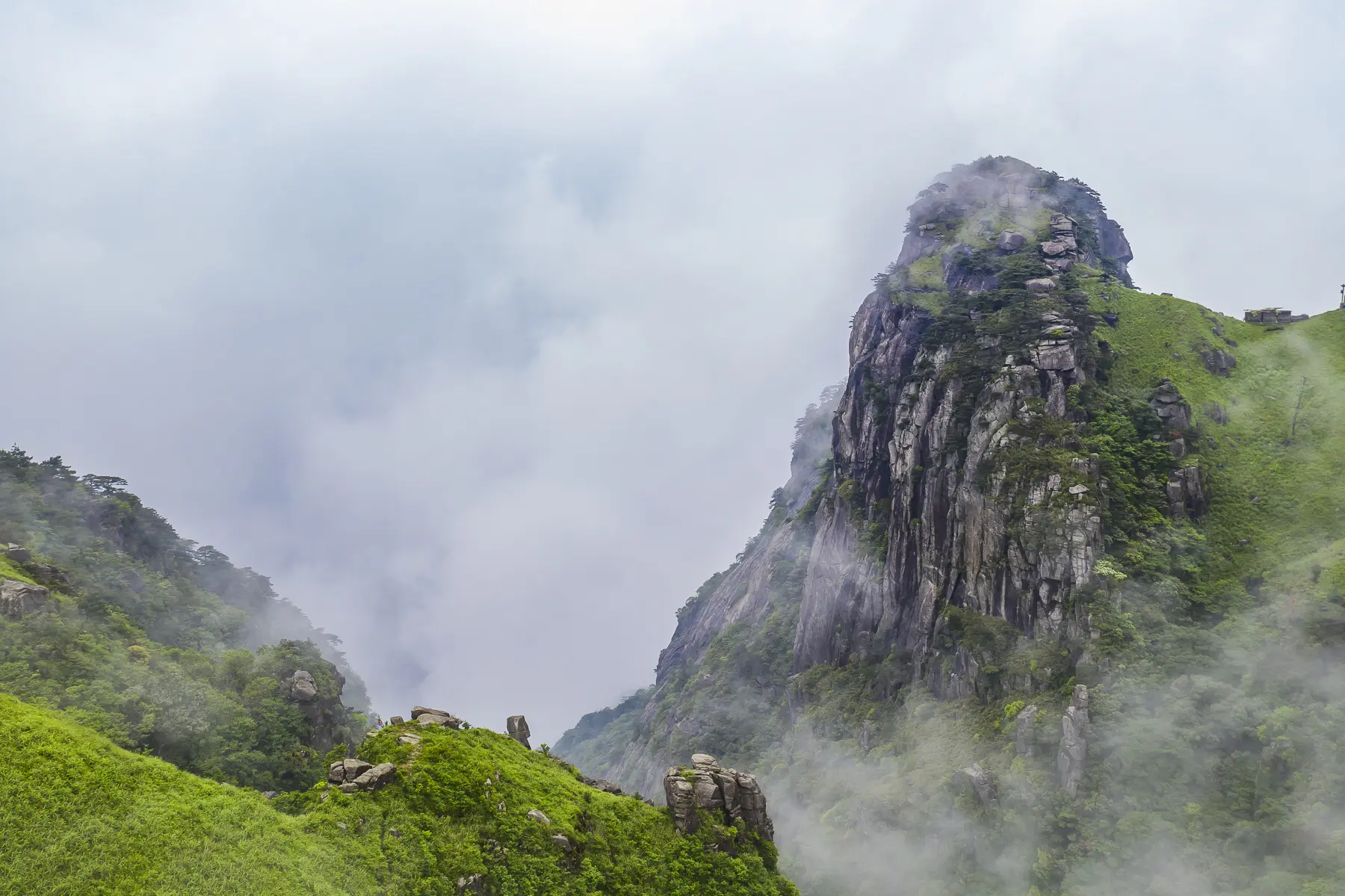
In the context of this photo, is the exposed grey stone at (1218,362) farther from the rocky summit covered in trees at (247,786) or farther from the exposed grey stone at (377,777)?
the exposed grey stone at (377,777)

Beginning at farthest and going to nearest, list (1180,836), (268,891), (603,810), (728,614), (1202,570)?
(728,614) → (1202,570) → (1180,836) → (603,810) → (268,891)

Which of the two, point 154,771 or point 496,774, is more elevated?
point 496,774

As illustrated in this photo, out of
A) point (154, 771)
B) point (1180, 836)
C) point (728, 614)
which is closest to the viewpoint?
point (154, 771)

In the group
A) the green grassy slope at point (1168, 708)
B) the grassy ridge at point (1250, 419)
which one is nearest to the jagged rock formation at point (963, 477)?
the green grassy slope at point (1168, 708)

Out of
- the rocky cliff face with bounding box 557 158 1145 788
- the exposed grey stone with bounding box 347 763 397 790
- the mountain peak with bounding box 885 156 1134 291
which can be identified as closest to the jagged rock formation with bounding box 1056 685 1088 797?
the rocky cliff face with bounding box 557 158 1145 788

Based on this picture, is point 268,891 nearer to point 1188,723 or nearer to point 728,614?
point 1188,723

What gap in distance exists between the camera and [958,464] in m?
81.9

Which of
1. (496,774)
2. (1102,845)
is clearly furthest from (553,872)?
(1102,845)

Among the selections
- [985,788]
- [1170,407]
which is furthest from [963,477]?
[985,788]

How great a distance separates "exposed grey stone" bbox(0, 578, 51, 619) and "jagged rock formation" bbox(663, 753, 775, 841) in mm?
41503

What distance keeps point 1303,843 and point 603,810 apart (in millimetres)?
40690

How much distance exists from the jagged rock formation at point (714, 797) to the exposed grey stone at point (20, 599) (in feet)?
136

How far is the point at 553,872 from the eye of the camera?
35.0m

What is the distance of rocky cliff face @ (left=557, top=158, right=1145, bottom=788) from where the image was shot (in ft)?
229
